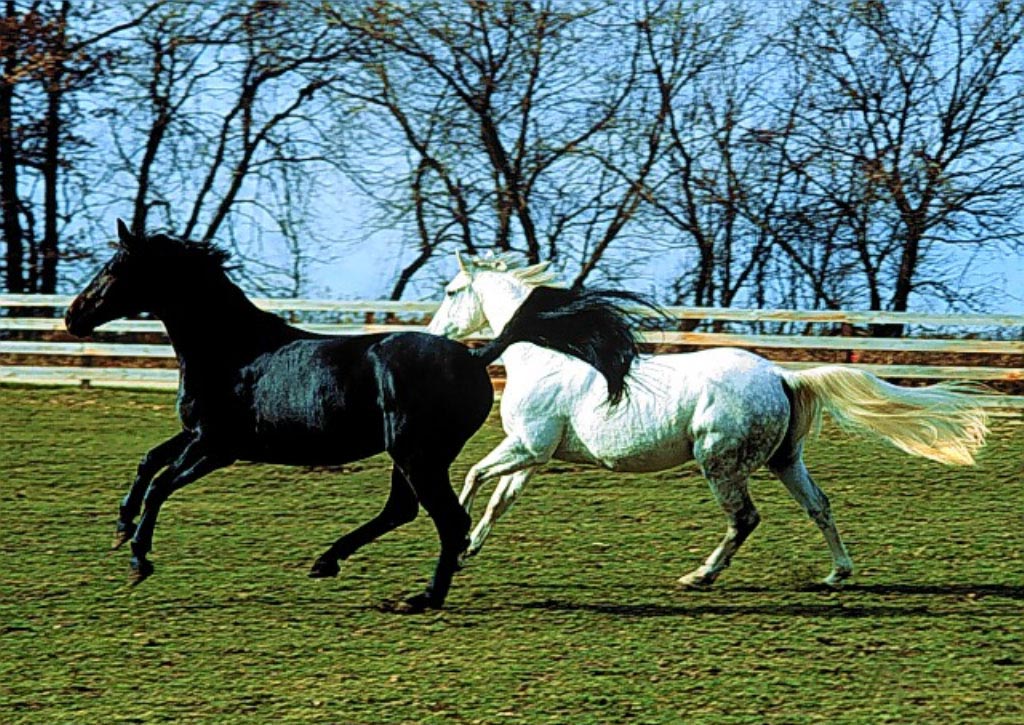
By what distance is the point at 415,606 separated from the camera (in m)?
6.74

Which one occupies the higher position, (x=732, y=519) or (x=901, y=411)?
(x=901, y=411)

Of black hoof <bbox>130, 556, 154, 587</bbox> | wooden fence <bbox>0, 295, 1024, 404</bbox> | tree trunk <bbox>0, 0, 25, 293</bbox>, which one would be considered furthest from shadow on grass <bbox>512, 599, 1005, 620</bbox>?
tree trunk <bbox>0, 0, 25, 293</bbox>

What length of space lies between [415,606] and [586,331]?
58.3 inches

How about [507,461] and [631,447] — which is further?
[507,461]

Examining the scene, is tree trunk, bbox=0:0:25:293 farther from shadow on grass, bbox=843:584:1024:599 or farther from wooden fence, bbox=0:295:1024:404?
shadow on grass, bbox=843:584:1024:599

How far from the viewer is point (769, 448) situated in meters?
7.23

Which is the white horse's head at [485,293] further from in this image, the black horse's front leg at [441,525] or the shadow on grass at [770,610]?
the shadow on grass at [770,610]

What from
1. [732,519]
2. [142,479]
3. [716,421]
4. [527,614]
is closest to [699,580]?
[732,519]

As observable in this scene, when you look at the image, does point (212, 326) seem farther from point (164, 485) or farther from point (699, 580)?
point (699, 580)

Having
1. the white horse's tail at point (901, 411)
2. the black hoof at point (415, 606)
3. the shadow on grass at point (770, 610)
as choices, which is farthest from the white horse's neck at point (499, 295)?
the black hoof at point (415, 606)

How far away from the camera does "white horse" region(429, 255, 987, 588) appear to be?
7.21 metres

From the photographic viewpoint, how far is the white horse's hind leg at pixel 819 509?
739cm

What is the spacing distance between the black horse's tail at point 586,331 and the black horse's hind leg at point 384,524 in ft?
2.40

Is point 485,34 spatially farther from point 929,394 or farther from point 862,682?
point 862,682
